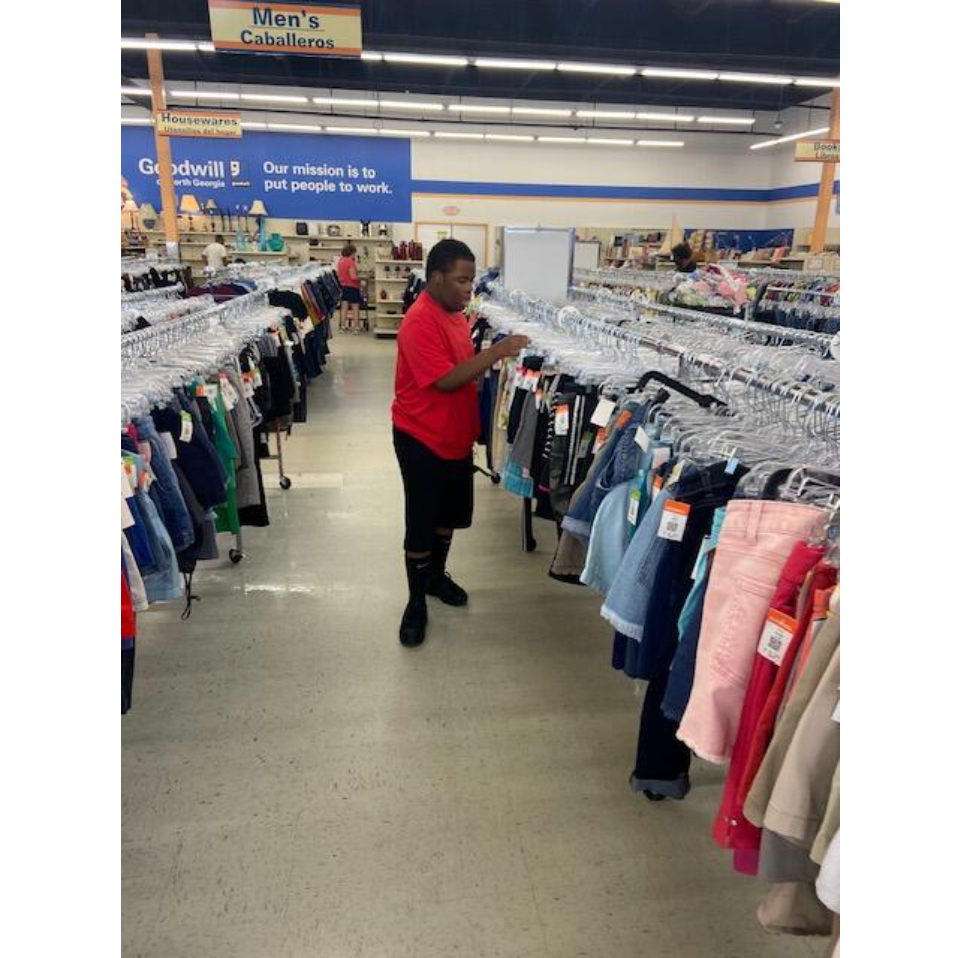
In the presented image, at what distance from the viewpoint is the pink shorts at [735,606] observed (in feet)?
5.03

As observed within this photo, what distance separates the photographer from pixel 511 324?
4.98m

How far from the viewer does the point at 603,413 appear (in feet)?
9.02

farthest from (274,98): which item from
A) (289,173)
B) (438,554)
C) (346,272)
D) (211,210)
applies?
(438,554)

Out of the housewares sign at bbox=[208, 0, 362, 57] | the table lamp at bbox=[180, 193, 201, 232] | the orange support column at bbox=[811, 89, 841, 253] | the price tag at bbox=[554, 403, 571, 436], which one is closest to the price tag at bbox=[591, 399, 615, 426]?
the price tag at bbox=[554, 403, 571, 436]

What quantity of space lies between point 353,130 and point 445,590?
51.1ft

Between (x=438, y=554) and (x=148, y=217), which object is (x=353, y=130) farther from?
(x=438, y=554)

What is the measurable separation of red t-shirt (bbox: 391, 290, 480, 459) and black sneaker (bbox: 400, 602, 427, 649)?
2.63 feet

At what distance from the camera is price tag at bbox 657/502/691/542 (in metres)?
1.89

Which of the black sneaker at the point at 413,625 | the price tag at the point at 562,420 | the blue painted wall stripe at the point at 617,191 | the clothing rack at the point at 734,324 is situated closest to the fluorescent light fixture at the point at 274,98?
the blue painted wall stripe at the point at 617,191

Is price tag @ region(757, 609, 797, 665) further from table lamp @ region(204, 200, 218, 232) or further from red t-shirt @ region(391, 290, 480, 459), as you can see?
table lamp @ region(204, 200, 218, 232)

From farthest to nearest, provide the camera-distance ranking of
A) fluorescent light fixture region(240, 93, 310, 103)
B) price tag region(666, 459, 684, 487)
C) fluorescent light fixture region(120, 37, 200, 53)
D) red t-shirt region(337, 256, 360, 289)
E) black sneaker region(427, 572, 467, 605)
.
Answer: red t-shirt region(337, 256, 360, 289) → fluorescent light fixture region(240, 93, 310, 103) → fluorescent light fixture region(120, 37, 200, 53) → black sneaker region(427, 572, 467, 605) → price tag region(666, 459, 684, 487)

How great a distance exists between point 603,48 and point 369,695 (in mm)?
11284

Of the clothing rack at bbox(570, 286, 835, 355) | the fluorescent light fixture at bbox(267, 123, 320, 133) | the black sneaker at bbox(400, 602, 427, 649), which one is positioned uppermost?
the fluorescent light fixture at bbox(267, 123, 320, 133)
